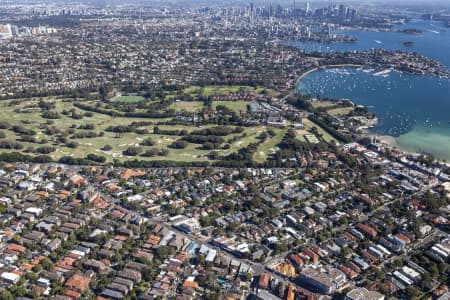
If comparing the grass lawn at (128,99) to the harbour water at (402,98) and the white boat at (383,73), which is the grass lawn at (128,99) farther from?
the white boat at (383,73)

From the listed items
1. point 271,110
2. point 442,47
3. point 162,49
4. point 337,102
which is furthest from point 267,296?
point 442,47

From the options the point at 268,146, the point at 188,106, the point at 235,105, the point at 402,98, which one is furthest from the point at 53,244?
the point at 402,98

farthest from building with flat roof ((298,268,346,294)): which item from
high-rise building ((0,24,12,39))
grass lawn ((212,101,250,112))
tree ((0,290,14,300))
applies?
high-rise building ((0,24,12,39))

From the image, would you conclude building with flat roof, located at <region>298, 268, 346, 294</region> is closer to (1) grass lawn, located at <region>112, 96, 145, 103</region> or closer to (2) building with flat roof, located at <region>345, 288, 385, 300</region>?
(2) building with flat roof, located at <region>345, 288, 385, 300</region>

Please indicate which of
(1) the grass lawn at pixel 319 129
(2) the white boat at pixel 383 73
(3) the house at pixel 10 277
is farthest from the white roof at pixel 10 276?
(2) the white boat at pixel 383 73

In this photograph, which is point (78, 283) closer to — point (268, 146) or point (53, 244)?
point (53, 244)

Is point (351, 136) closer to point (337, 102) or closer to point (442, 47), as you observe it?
point (337, 102)
